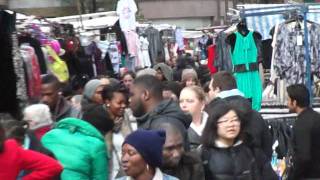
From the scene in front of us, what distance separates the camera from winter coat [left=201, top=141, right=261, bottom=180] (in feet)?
19.8

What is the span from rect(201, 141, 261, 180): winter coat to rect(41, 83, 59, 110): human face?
231cm

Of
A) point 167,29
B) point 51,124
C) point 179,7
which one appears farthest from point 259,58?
point 179,7

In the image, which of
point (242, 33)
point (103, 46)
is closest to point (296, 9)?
point (242, 33)

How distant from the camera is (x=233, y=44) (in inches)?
510

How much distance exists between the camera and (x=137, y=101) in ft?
20.1

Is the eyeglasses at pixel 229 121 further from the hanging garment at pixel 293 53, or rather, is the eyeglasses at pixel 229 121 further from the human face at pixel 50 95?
the hanging garment at pixel 293 53

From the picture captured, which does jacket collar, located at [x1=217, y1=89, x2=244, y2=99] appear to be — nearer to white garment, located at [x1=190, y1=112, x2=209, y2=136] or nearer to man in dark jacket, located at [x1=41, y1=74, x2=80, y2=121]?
white garment, located at [x1=190, y1=112, x2=209, y2=136]

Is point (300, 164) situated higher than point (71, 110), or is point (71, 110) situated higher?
point (71, 110)

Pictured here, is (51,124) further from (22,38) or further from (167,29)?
(167,29)

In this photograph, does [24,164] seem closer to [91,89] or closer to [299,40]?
[91,89]

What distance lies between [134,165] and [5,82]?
3.51 feet

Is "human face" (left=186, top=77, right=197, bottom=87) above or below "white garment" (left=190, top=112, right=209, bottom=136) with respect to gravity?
below

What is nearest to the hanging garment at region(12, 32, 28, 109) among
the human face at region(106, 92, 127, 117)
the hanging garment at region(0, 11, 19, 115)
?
the hanging garment at region(0, 11, 19, 115)

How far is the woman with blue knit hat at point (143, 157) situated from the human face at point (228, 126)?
1.40 metres
